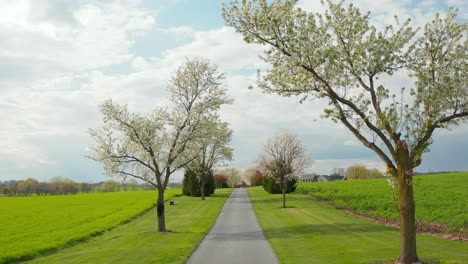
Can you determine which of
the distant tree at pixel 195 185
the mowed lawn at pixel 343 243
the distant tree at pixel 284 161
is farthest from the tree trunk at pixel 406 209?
the distant tree at pixel 195 185

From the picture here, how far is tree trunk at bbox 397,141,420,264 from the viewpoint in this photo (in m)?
15.9

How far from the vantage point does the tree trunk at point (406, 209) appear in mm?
15883

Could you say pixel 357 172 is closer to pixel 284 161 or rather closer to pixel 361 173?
pixel 361 173

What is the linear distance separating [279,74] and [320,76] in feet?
5.26

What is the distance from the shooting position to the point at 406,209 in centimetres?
1608

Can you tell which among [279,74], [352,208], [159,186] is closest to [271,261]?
[279,74]

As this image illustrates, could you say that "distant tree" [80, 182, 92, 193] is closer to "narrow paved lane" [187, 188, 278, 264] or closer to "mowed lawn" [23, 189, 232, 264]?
"mowed lawn" [23, 189, 232, 264]

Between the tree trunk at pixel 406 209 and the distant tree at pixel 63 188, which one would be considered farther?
the distant tree at pixel 63 188

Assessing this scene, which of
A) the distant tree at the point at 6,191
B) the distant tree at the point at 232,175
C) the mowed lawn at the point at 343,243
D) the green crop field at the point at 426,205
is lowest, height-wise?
the mowed lawn at the point at 343,243

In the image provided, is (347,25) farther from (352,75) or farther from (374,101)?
(374,101)

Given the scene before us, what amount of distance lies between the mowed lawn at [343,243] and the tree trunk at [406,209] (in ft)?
3.53

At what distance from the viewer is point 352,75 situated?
54.9ft

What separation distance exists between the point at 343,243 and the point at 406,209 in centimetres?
680

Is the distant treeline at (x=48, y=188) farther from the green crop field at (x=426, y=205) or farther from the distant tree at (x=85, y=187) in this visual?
the green crop field at (x=426, y=205)
